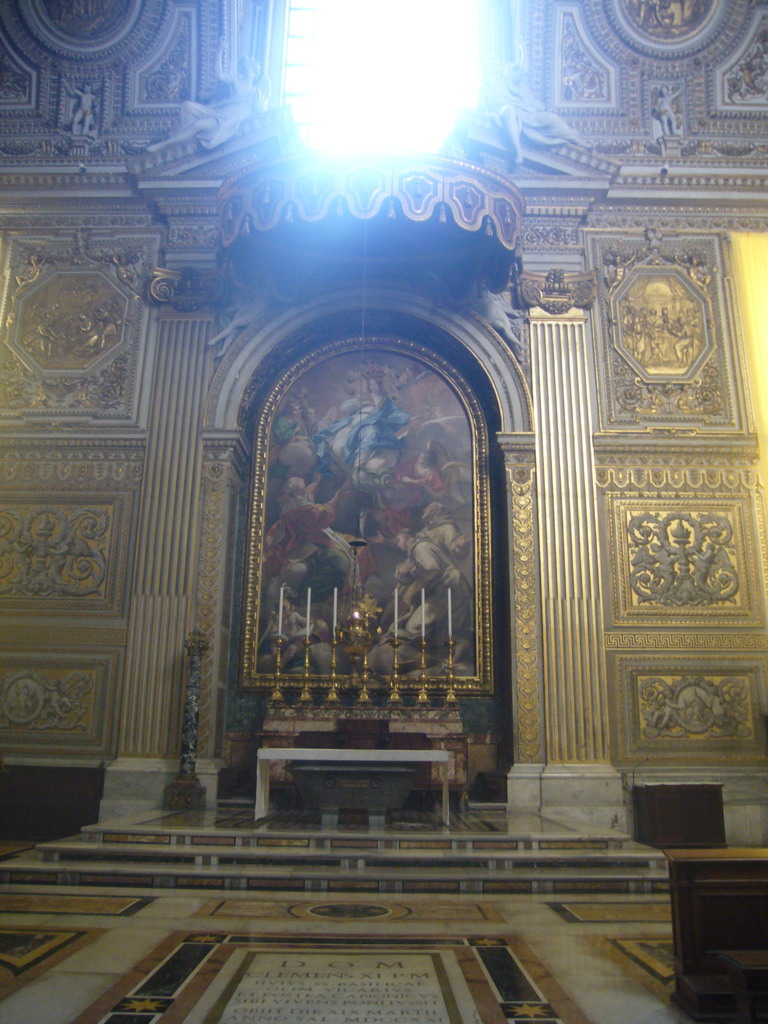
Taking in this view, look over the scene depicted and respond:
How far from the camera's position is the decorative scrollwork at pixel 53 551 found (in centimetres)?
905

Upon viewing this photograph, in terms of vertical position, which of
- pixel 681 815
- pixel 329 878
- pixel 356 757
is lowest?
pixel 329 878

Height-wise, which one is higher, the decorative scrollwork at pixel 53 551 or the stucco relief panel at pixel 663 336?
the stucco relief panel at pixel 663 336

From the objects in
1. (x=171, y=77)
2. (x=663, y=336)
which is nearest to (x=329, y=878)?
(x=663, y=336)

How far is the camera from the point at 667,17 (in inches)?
407

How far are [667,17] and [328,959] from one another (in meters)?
11.0

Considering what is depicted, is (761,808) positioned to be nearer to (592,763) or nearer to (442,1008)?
(592,763)

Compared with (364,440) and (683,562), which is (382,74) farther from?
(683,562)

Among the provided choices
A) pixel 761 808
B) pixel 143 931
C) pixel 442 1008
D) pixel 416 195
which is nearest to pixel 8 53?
pixel 416 195

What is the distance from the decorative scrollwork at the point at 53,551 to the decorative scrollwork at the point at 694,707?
19.4 feet

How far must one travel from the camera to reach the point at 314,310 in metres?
10.1

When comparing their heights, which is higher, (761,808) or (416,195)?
(416,195)

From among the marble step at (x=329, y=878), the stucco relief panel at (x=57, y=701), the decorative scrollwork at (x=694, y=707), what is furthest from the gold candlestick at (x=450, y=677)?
the stucco relief panel at (x=57, y=701)

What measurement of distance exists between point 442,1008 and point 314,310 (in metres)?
8.18

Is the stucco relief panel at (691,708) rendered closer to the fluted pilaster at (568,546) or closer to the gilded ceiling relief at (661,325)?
the fluted pilaster at (568,546)
